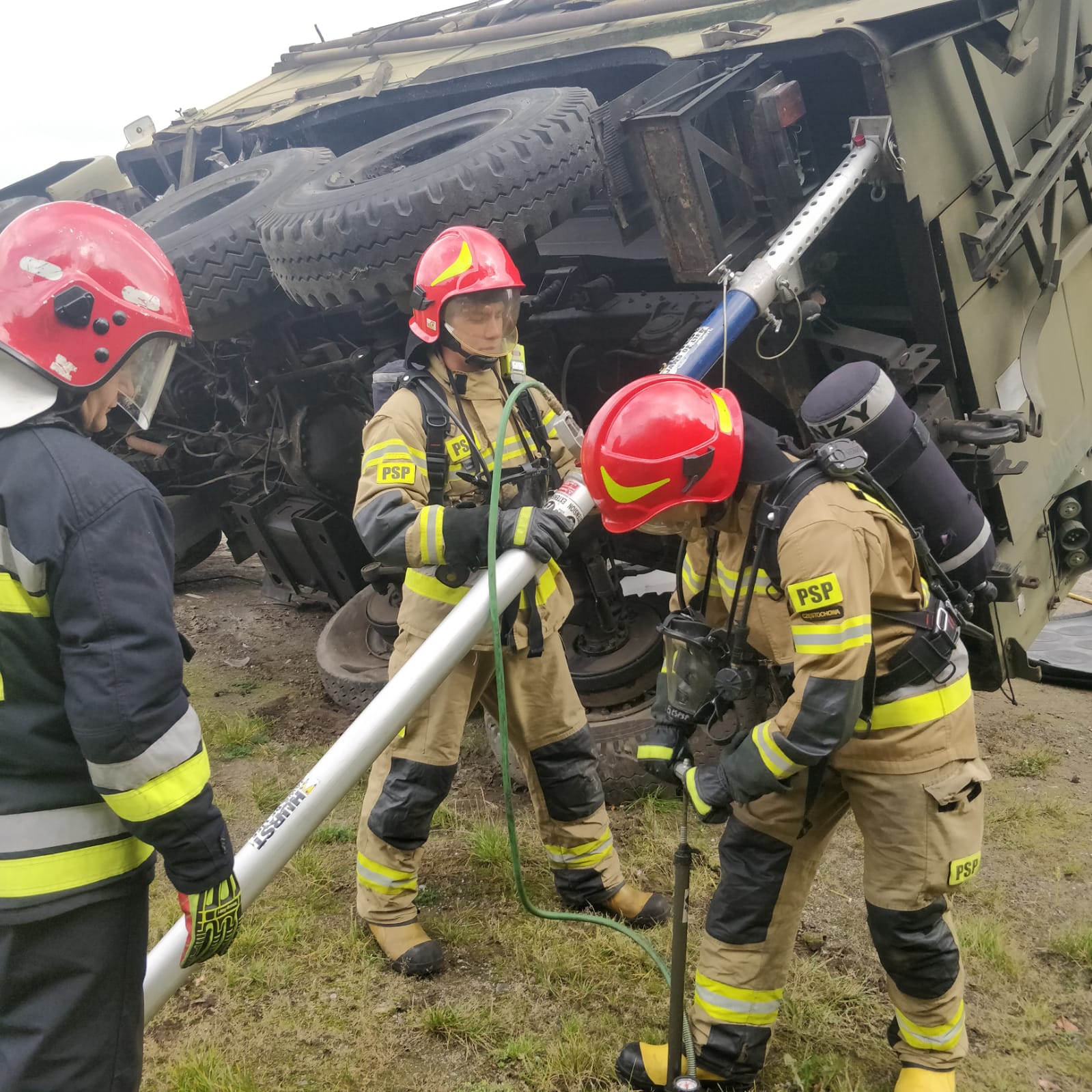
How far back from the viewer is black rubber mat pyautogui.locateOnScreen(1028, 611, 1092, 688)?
19.4 ft

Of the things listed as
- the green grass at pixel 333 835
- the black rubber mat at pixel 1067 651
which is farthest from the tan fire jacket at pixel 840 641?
the black rubber mat at pixel 1067 651

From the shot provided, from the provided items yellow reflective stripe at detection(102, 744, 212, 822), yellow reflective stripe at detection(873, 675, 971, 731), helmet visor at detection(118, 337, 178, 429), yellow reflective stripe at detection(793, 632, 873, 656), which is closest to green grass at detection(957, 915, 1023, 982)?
yellow reflective stripe at detection(873, 675, 971, 731)

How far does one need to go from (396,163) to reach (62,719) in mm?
3026

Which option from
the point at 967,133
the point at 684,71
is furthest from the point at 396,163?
the point at 967,133

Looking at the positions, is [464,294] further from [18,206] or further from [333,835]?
[18,206]

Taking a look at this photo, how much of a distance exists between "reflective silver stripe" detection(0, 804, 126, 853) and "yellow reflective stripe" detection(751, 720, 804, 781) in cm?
132

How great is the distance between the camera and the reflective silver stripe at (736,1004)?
8.75 feet

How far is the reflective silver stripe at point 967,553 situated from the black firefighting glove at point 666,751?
870mm

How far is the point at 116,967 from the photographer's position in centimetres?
196

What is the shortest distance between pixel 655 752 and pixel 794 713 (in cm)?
51

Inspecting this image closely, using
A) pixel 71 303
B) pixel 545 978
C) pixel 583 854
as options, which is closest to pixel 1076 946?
pixel 583 854

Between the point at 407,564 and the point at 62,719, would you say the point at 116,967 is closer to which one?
the point at 62,719

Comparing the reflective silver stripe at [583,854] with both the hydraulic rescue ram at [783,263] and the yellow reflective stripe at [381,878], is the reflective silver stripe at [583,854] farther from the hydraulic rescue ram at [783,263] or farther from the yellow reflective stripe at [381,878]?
the hydraulic rescue ram at [783,263]

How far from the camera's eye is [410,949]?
3311 mm
